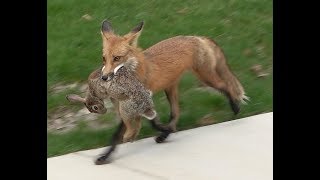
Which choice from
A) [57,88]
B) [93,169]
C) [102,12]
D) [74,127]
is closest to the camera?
[93,169]

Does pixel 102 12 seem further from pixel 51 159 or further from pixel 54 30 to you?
pixel 51 159

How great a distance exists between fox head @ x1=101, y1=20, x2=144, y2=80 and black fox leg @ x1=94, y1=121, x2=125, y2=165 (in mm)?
511

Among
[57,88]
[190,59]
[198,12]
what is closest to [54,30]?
[57,88]

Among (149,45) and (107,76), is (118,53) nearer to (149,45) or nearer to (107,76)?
(107,76)

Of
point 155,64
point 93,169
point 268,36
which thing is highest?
point 268,36

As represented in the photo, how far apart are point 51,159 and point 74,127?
0.79m

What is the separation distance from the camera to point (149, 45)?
8.15 metres

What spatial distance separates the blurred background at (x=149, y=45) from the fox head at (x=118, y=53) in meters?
0.99

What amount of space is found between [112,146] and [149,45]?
8.46 feet

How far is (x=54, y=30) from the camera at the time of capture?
8430 millimetres

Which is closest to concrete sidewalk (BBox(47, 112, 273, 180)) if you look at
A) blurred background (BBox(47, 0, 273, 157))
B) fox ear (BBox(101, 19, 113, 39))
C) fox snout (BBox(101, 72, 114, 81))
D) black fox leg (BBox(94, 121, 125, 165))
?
black fox leg (BBox(94, 121, 125, 165))

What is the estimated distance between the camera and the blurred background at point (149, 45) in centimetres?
671

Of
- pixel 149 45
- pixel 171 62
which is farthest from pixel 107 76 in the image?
pixel 149 45

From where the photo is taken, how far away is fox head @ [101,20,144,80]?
218 inches
